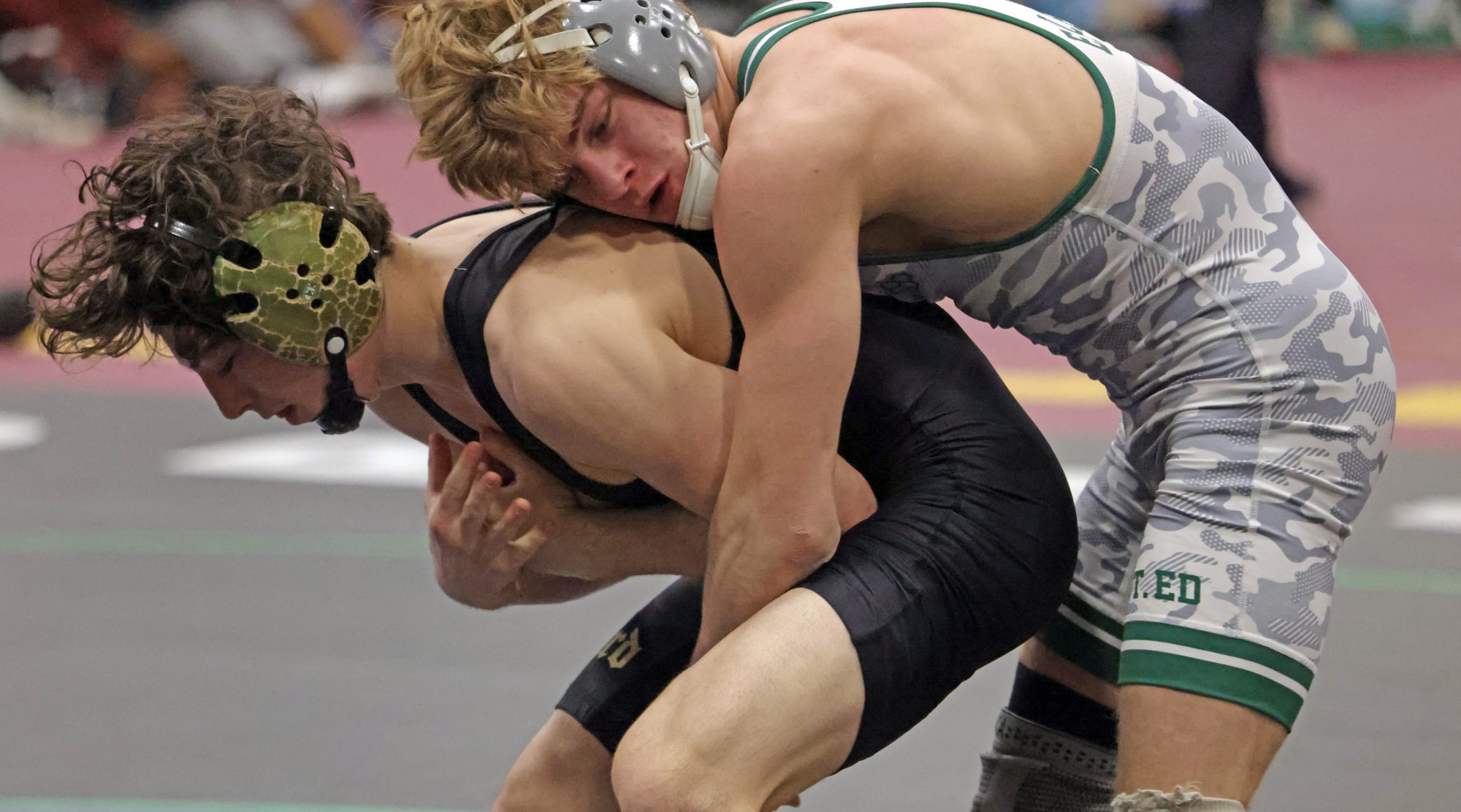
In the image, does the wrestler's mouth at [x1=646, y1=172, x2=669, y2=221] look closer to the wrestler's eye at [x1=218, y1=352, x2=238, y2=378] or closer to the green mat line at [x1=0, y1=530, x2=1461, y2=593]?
the wrestler's eye at [x1=218, y1=352, x2=238, y2=378]

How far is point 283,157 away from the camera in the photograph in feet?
7.25

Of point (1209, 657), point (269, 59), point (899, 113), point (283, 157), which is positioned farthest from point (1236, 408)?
point (269, 59)

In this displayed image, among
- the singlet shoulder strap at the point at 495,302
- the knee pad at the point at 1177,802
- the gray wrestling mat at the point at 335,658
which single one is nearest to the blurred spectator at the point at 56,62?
the gray wrestling mat at the point at 335,658

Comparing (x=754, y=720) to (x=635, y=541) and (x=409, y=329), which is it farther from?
(x=409, y=329)

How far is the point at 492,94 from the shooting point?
2.06 m

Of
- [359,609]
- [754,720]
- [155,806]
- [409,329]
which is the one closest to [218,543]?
[359,609]

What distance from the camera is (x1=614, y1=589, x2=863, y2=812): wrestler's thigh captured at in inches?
78.5

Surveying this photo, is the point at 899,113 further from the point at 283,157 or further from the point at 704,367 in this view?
the point at 283,157

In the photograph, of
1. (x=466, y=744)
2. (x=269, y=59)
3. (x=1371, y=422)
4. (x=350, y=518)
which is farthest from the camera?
(x=269, y=59)

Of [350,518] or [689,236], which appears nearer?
[689,236]

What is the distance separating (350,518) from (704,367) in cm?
307

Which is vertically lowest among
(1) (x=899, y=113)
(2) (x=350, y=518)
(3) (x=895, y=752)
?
(2) (x=350, y=518)

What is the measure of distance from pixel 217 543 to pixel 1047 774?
290cm

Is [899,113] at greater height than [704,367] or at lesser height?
greater
